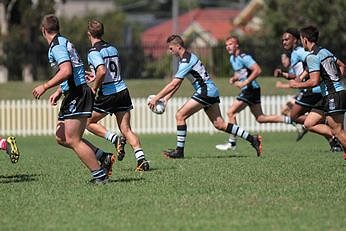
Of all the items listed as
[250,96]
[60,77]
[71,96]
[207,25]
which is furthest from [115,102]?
[207,25]

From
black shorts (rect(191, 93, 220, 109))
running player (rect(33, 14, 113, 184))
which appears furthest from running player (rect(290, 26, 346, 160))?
running player (rect(33, 14, 113, 184))

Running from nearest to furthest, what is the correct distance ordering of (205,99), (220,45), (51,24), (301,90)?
1. (51,24)
2. (205,99)
3. (301,90)
4. (220,45)

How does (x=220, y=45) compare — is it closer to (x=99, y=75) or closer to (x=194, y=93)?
(x=194, y=93)

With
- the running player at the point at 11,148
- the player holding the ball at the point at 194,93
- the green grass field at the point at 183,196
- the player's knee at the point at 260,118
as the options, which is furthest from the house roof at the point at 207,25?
the running player at the point at 11,148

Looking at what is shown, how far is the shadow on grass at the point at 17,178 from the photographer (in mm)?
13047

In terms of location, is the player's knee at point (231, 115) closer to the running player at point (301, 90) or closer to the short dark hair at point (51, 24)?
the running player at point (301, 90)

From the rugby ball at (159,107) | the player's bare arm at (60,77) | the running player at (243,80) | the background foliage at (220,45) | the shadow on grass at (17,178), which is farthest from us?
the background foliage at (220,45)

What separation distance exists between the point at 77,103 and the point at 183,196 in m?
1.86

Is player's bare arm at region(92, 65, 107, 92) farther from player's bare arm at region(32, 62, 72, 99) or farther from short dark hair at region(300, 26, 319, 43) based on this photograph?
short dark hair at region(300, 26, 319, 43)

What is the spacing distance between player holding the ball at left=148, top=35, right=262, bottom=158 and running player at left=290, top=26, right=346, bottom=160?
2.11 metres

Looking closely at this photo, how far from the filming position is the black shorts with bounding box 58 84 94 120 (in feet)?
38.5

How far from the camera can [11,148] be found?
12.4 metres

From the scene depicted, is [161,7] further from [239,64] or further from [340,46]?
[239,64]

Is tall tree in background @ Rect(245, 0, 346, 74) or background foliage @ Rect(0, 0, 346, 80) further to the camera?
tall tree in background @ Rect(245, 0, 346, 74)
